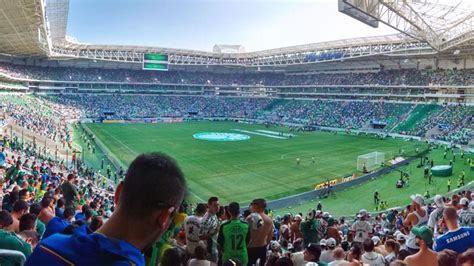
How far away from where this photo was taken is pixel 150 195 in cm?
198

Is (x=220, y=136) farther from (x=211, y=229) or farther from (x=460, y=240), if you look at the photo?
(x=460, y=240)

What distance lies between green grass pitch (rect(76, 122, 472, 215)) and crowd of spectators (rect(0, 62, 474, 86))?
17.4m

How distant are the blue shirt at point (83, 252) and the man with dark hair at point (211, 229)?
4554 millimetres

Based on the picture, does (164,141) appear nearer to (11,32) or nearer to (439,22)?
(11,32)

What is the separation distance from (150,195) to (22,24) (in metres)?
42.3

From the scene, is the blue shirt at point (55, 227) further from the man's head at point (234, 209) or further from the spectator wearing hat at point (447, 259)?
the spectator wearing hat at point (447, 259)

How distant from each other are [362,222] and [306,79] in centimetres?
7901

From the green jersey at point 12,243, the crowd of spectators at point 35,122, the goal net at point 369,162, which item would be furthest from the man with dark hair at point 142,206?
the crowd of spectators at point 35,122

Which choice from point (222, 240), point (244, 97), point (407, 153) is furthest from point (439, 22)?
point (244, 97)

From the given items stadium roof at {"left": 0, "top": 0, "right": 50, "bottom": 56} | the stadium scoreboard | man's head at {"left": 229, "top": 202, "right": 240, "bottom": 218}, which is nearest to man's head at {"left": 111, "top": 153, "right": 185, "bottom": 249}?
man's head at {"left": 229, "top": 202, "right": 240, "bottom": 218}

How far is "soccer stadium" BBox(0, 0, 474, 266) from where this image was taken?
3.97 metres

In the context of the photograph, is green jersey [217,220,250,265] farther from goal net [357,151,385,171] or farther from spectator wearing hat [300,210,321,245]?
goal net [357,151,385,171]

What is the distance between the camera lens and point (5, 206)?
321 inches

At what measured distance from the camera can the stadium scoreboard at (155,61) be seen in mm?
79200
